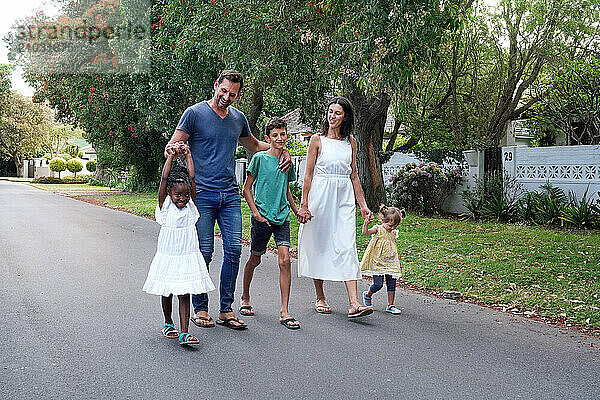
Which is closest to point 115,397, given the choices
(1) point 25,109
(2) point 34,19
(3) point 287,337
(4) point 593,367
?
(3) point 287,337

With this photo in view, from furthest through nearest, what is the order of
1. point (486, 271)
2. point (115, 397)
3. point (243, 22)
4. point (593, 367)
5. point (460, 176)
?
1. point (460, 176)
2. point (243, 22)
3. point (486, 271)
4. point (593, 367)
5. point (115, 397)

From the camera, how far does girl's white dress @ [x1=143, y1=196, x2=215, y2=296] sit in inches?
209

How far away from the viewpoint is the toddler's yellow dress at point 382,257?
6.64 meters

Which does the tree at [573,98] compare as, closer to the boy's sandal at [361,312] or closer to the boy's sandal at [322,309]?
the boy's sandal at [322,309]

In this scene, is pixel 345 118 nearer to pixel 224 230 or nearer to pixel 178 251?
pixel 224 230

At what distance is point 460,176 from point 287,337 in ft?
37.1

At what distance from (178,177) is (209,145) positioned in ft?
1.54

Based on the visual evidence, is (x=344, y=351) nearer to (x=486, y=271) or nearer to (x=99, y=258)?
(x=486, y=271)

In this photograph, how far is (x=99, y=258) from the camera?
10.2 metres

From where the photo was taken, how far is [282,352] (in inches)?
205

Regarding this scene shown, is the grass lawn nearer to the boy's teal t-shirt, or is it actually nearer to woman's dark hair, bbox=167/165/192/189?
the boy's teal t-shirt

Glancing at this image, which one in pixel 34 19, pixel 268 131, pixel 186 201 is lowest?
pixel 186 201

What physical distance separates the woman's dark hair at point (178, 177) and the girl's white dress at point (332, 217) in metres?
1.46

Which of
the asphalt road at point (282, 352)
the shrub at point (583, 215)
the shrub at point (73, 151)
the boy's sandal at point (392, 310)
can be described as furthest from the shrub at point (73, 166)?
the boy's sandal at point (392, 310)
